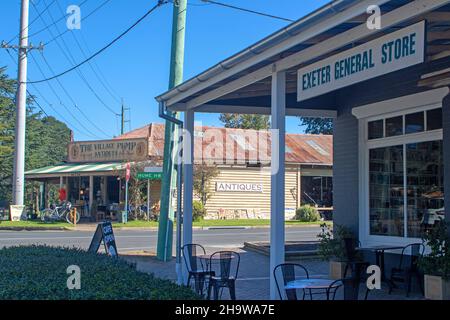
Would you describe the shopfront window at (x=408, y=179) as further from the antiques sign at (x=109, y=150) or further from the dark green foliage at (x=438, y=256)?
the antiques sign at (x=109, y=150)

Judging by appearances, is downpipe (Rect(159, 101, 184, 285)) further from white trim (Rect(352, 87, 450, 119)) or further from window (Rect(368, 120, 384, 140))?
window (Rect(368, 120, 384, 140))

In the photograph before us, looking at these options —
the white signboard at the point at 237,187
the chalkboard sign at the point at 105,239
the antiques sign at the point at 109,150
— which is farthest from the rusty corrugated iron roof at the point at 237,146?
the chalkboard sign at the point at 105,239

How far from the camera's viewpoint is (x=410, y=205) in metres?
10.1

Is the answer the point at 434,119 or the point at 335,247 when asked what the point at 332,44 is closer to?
the point at 434,119

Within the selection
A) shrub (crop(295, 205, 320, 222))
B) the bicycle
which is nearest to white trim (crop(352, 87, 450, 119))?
the bicycle

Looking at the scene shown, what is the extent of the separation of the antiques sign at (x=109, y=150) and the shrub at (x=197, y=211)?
3.78 m

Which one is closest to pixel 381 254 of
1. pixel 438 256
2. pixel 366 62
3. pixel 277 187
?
pixel 438 256

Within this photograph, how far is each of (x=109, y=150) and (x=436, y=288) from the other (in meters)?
27.4

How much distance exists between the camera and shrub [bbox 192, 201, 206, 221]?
3002 cm

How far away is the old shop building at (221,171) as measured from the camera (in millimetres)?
31922

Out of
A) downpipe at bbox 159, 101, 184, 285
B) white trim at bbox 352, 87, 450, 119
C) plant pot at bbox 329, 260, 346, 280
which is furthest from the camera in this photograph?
downpipe at bbox 159, 101, 184, 285

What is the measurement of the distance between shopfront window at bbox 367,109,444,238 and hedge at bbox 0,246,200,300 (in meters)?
5.30

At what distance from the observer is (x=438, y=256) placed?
8.29 metres
